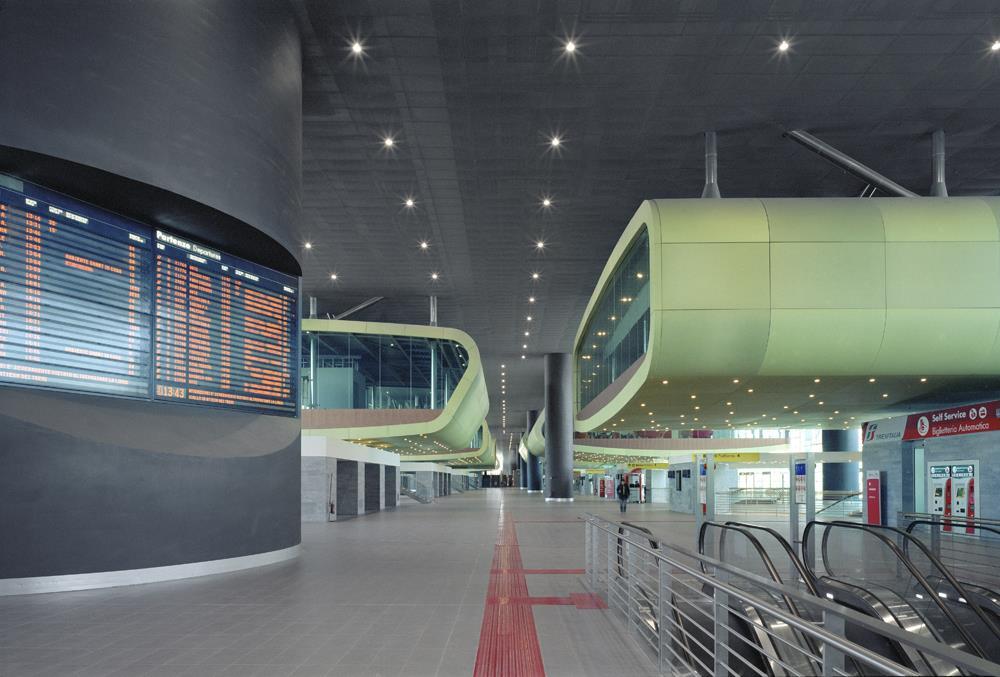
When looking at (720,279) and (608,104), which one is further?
(608,104)

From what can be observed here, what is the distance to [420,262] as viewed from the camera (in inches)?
1249

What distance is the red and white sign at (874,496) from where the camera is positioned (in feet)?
68.2

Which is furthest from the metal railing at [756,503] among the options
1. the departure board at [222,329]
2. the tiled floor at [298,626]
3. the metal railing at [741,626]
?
the departure board at [222,329]

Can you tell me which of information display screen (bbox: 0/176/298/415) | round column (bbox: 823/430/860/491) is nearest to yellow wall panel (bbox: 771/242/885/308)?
information display screen (bbox: 0/176/298/415)

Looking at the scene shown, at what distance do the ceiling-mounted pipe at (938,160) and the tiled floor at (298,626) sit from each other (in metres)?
12.6

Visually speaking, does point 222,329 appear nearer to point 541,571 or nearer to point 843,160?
point 541,571

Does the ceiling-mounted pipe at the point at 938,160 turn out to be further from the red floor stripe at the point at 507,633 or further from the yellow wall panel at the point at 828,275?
the red floor stripe at the point at 507,633

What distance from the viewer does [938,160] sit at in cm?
1973

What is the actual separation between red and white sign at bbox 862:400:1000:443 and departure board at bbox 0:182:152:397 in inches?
631

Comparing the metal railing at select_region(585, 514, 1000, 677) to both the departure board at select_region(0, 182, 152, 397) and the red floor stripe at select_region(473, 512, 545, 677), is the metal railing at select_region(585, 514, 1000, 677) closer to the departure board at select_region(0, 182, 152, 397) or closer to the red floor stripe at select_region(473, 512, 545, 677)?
the red floor stripe at select_region(473, 512, 545, 677)

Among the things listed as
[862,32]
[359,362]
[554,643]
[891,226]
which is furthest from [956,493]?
[359,362]

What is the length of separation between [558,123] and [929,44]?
24.3ft

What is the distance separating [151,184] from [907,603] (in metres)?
10.3

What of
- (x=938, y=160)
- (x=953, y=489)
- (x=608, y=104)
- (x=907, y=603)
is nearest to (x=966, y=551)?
(x=953, y=489)
